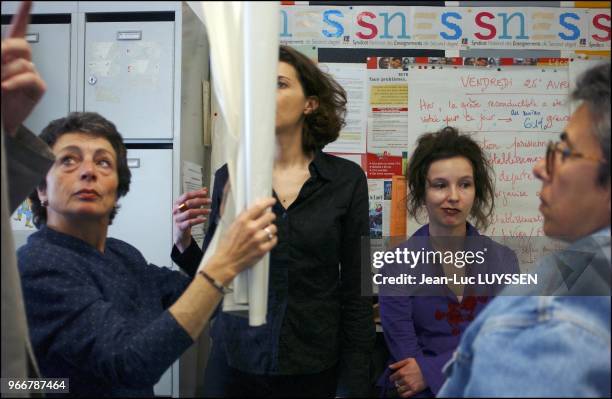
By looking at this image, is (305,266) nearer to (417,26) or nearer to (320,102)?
(320,102)

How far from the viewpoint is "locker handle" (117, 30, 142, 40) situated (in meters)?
1.64

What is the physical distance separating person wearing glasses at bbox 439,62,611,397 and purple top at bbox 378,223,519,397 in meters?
0.26

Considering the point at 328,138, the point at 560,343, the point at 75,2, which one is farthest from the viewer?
the point at 75,2

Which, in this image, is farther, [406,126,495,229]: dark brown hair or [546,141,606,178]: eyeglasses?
[406,126,495,229]: dark brown hair

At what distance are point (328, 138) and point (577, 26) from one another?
5.04 feet

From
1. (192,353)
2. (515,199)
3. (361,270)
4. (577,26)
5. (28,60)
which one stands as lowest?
(192,353)

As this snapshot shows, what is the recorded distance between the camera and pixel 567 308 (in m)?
0.54

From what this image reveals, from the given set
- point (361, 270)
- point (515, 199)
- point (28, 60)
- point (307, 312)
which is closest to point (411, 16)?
point (515, 199)

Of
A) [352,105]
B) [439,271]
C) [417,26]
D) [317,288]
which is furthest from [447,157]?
[417,26]

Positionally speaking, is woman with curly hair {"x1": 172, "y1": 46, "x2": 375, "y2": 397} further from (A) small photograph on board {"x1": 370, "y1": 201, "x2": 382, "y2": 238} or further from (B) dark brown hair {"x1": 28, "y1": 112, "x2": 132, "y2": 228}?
(A) small photograph on board {"x1": 370, "y1": 201, "x2": 382, "y2": 238}

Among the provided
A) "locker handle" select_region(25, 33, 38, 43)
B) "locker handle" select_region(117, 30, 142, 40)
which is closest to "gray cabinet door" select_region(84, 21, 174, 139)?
"locker handle" select_region(117, 30, 142, 40)

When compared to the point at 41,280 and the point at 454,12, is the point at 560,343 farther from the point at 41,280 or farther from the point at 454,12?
the point at 454,12

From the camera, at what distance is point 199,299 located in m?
0.72

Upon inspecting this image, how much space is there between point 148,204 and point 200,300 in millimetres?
1035
